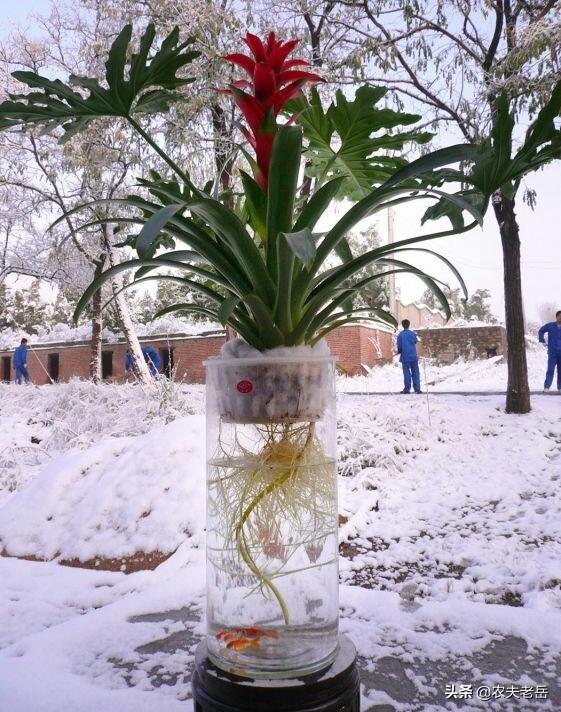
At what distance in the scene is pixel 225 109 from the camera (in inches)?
291

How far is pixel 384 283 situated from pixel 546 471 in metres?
15.7

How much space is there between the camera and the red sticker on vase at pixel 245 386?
0.99 metres

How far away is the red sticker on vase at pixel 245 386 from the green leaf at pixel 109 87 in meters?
0.68

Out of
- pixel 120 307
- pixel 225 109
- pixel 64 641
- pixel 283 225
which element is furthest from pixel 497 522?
pixel 120 307

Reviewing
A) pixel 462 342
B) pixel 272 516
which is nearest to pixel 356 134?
pixel 272 516

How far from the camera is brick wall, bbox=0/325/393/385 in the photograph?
1731cm

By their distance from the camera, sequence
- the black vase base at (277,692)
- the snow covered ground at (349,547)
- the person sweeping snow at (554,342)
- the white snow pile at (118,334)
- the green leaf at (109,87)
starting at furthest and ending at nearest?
the white snow pile at (118,334), the person sweeping snow at (554,342), the snow covered ground at (349,547), the green leaf at (109,87), the black vase base at (277,692)

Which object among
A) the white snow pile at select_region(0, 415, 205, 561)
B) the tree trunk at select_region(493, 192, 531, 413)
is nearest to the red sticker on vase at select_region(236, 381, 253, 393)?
the white snow pile at select_region(0, 415, 205, 561)

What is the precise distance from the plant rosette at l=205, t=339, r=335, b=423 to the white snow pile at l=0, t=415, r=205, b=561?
2.21 meters

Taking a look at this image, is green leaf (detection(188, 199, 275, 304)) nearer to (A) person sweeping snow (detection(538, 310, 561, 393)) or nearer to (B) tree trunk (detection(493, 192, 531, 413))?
(B) tree trunk (detection(493, 192, 531, 413))

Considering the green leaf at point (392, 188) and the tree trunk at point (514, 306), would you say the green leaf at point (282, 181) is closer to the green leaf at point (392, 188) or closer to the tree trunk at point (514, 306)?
the green leaf at point (392, 188)

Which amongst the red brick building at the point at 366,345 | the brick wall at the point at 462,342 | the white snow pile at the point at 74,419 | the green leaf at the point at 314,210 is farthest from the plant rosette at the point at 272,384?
the brick wall at the point at 462,342

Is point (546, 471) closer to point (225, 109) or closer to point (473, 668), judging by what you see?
point (473, 668)

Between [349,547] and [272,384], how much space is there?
270 centimetres
